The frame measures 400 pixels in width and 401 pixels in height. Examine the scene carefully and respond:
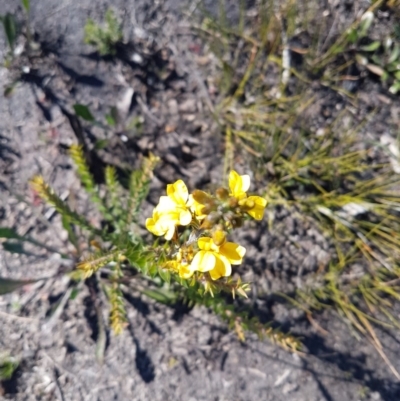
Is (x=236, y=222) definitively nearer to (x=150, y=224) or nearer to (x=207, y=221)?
(x=207, y=221)

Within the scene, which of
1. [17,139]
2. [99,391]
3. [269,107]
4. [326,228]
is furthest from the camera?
[269,107]

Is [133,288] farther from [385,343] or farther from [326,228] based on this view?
[385,343]

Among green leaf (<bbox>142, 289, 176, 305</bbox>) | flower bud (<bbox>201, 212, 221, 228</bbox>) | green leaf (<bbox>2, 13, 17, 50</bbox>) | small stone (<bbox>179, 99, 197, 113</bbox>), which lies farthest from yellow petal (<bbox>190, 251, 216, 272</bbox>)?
green leaf (<bbox>2, 13, 17, 50</bbox>)

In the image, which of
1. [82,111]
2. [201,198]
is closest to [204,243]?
[201,198]

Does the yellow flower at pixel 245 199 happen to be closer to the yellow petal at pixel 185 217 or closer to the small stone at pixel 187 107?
the yellow petal at pixel 185 217

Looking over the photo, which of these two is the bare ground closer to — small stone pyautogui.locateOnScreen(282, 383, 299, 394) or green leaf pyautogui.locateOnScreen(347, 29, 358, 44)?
small stone pyautogui.locateOnScreen(282, 383, 299, 394)

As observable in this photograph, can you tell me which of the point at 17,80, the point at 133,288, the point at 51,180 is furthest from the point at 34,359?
the point at 17,80
